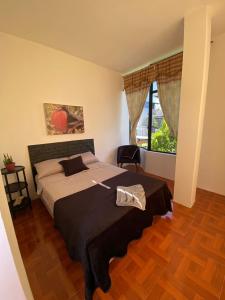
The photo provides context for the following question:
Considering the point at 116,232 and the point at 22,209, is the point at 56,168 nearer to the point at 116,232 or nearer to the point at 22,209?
→ the point at 22,209

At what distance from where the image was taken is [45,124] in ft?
8.25

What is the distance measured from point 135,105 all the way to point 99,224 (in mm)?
3068

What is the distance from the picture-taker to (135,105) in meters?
3.52

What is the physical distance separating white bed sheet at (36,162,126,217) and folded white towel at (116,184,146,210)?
0.55 m

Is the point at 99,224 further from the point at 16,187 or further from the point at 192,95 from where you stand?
the point at 192,95

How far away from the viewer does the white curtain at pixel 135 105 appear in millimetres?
3310

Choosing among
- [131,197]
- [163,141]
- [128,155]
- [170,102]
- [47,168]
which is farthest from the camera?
[128,155]

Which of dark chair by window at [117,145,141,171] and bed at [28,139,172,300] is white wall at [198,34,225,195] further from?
dark chair by window at [117,145,141,171]

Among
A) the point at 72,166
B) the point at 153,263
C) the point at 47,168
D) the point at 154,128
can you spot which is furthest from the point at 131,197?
the point at 154,128

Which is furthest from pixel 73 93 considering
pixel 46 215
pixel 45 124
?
pixel 46 215

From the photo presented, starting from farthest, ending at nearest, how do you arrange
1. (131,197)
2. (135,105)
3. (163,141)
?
(135,105) → (163,141) → (131,197)

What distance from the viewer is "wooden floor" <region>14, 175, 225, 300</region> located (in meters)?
1.10

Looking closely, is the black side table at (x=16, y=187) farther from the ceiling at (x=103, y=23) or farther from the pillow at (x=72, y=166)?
the ceiling at (x=103, y=23)

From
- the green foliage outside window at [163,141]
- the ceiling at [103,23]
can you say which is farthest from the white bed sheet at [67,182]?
the ceiling at [103,23]
